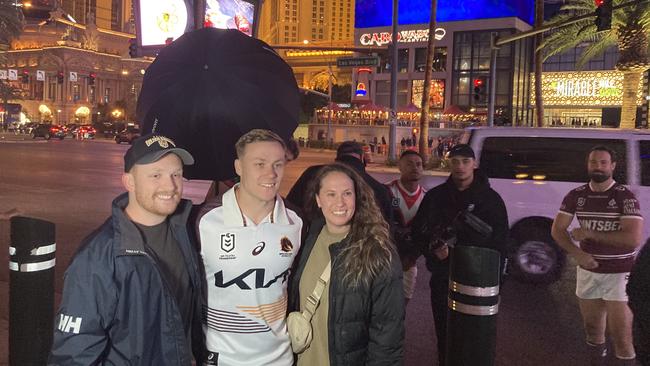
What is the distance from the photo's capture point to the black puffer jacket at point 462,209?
176 inches

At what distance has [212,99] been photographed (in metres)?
3.50

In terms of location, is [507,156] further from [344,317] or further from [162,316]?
[162,316]

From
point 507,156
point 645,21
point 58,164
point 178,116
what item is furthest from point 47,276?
point 58,164

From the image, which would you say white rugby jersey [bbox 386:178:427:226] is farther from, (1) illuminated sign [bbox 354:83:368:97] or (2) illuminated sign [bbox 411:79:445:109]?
(2) illuminated sign [bbox 411:79:445:109]

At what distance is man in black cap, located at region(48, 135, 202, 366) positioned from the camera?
230 centimetres

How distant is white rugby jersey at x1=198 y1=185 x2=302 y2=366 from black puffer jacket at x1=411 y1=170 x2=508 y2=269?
80.8 inches

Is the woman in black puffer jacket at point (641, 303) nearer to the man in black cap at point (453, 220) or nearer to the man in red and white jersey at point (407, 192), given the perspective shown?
the man in black cap at point (453, 220)

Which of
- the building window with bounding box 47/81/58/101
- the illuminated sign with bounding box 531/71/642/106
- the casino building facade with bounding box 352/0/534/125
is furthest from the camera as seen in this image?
the building window with bounding box 47/81/58/101

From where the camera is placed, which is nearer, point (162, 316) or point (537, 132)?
point (162, 316)

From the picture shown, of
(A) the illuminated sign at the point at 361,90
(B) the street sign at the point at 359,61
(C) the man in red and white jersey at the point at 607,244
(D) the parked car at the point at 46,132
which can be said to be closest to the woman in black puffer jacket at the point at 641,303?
(C) the man in red and white jersey at the point at 607,244

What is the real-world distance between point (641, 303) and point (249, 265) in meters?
3.80

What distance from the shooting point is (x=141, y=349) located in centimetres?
242

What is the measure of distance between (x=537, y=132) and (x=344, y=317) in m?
6.58

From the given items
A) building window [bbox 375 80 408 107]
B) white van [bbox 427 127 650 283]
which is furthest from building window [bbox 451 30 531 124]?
white van [bbox 427 127 650 283]
